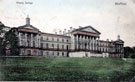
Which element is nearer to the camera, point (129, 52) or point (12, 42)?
point (12, 42)

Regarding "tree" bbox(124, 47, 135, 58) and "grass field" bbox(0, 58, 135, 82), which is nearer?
"grass field" bbox(0, 58, 135, 82)

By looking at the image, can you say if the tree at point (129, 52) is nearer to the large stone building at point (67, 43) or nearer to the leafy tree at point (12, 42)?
the large stone building at point (67, 43)

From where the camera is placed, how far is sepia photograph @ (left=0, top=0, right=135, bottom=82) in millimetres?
1690

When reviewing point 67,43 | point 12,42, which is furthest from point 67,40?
point 12,42

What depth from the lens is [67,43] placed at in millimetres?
1771

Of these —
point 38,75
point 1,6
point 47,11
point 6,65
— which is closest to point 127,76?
point 38,75

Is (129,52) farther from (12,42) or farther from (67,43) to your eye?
(12,42)

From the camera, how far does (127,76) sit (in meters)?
1.78

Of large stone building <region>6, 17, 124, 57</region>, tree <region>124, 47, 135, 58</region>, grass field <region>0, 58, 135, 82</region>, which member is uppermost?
large stone building <region>6, 17, 124, 57</region>

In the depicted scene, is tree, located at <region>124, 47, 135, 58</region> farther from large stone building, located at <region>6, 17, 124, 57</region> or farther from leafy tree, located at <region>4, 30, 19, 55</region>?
leafy tree, located at <region>4, 30, 19, 55</region>

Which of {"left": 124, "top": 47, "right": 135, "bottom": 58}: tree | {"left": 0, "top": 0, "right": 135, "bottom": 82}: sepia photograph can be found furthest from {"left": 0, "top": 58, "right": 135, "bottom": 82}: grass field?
{"left": 124, "top": 47, "right": 135, "bottom": 58}: tree

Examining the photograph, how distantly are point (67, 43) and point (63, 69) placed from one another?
242 mm

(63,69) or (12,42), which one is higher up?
(12,42)

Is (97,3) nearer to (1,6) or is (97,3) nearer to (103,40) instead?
(103,40)
